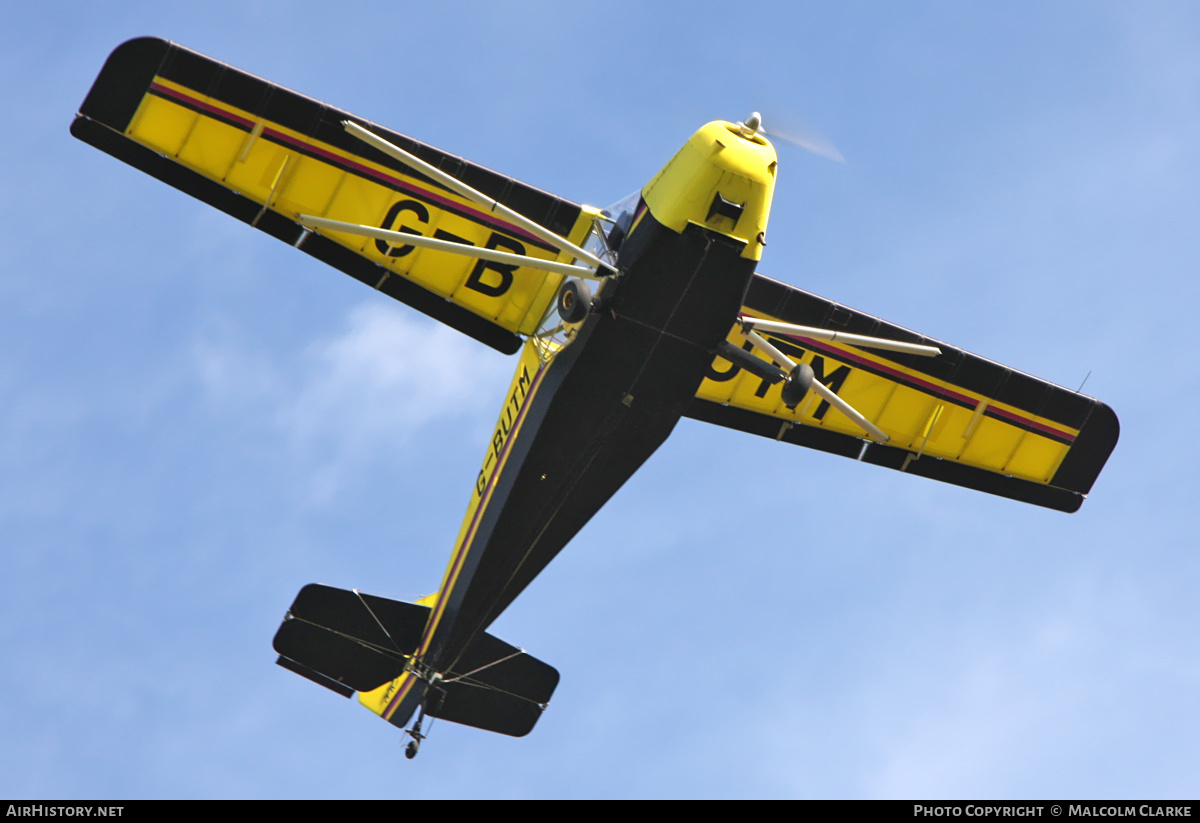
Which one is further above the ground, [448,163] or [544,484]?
[448,163]

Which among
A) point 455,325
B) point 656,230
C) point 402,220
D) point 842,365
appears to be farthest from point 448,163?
point 842,365

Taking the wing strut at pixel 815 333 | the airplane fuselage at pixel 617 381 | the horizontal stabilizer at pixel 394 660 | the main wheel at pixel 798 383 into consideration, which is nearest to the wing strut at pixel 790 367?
the main wheel at pixel 798 383

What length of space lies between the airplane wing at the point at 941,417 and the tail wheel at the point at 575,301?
12.4 ft

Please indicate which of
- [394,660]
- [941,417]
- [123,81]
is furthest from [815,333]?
[123,81]

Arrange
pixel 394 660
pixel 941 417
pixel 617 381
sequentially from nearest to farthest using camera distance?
1. pixel 617 381
2. pixel 394 660
3. pixel 941 417

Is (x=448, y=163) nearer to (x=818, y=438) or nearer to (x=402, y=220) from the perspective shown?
(x=402, y=220)

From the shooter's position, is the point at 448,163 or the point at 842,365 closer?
the point at 448,163

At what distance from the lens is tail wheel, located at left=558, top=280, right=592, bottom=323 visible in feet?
41.3

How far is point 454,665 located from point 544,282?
16.7ft

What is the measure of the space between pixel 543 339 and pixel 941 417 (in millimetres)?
6217

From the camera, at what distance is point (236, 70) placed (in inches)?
543

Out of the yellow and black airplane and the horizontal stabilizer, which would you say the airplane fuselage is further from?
the horizontal stabilizer

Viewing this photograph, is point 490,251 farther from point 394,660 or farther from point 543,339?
point 394,660

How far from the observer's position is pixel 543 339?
14.6 meters
